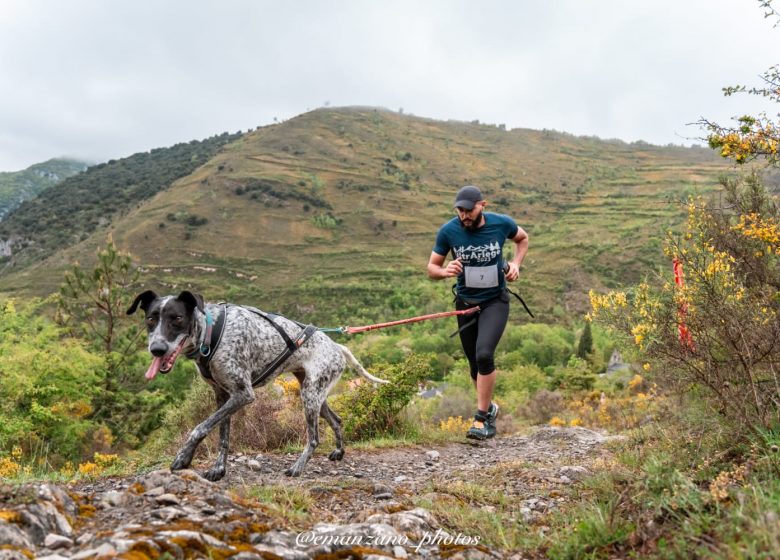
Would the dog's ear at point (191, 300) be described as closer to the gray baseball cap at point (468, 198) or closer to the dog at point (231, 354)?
the dog at point (231, 354)

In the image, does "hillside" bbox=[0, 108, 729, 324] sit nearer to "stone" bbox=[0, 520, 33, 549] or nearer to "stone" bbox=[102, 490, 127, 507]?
"stone" bbox=[102, 490, 127, 507]

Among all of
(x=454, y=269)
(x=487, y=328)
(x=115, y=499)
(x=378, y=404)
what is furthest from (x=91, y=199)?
(x=115, y=499)

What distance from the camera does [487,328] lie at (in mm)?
5859

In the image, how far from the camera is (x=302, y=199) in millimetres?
114688

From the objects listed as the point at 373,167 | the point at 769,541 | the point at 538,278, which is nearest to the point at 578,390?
the point at 769,541

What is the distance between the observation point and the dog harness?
13.6 ft

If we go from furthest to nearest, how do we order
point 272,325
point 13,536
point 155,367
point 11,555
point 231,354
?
point 272,325 → point 231,354 → point 155,367 → point 13,536 → point 11,555

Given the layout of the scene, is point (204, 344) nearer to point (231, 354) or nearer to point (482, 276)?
point (231, 354)

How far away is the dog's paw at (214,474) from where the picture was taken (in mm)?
4142

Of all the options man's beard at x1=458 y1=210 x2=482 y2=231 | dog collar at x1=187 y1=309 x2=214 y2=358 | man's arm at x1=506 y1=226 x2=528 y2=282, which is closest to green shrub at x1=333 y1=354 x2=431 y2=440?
man's arm at x1=506 y1=226 x2=528 y2=282

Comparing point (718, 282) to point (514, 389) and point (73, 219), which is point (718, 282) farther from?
point (73, 219)

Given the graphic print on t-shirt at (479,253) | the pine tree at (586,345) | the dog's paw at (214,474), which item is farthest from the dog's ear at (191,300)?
the pine tree at (586,345)

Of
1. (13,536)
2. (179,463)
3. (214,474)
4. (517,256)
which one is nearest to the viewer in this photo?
(13,536)

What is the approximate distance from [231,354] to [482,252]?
290 centimetres
